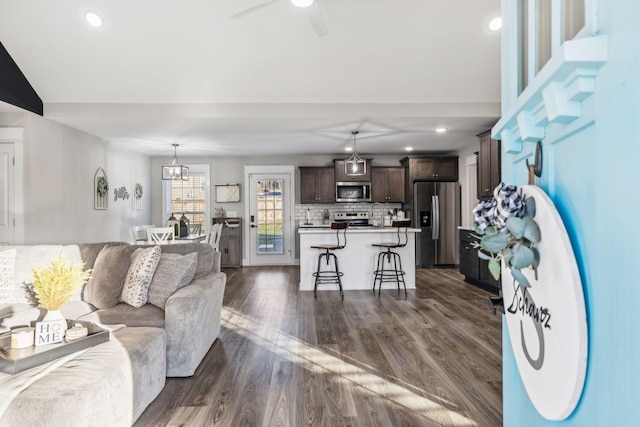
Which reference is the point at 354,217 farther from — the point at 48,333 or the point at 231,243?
the point at 48,333

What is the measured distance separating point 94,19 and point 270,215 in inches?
199

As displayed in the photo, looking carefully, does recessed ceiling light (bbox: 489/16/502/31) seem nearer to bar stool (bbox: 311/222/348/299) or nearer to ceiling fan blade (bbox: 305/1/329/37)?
ceiling fan blade (bbox: 305/1/329/37)

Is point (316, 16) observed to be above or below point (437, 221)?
above

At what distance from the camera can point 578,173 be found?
678 mm

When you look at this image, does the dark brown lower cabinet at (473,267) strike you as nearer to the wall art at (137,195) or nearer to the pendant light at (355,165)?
the pendant light at (355,165)

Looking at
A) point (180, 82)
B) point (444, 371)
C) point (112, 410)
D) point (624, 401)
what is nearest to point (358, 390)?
point (444, 371)

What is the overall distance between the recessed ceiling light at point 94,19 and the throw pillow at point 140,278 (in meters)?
2.49

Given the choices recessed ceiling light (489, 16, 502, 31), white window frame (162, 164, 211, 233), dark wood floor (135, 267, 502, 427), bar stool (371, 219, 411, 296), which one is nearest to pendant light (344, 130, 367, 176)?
bar stool (371, 219, 411, 296)

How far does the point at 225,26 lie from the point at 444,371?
148 inches

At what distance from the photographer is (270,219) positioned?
812 centimetres

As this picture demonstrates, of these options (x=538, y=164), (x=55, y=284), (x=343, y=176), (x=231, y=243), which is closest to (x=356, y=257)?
(x=343, y=176)

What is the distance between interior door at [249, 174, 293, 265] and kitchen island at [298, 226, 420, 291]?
8.72ft

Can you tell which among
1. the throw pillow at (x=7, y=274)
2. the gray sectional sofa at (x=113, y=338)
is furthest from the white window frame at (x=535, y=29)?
the throw pillow at (x=7, y=274)

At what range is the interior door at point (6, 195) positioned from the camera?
4320 mm
